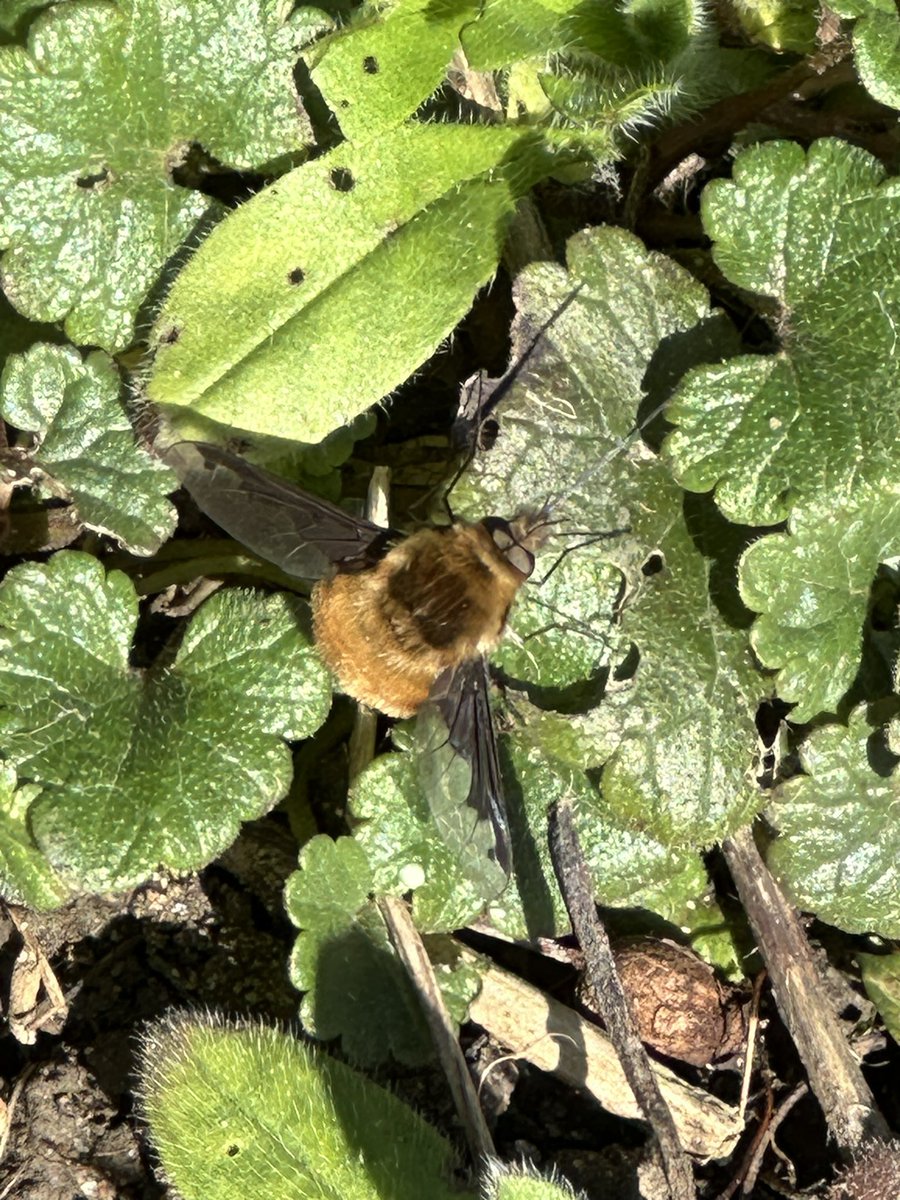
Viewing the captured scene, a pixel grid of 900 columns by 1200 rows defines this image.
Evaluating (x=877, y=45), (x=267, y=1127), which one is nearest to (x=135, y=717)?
(x=267, y=1127)

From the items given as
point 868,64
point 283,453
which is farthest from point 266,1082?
point 868,64

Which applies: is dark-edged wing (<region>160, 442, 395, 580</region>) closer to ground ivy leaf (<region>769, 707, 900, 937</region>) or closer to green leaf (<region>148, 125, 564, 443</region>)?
green leaf (<region>148, 125, 564, 443</region>)

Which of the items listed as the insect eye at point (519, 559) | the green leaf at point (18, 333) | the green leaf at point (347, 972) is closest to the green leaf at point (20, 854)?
the green leaf at point (347, 972)

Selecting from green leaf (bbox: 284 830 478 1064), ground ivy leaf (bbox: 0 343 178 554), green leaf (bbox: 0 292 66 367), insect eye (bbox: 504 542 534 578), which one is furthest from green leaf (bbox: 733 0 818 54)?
green leaf (bbox: 284 830 478 1064)

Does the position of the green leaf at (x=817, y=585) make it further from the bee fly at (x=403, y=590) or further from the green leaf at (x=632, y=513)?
the bee fly at (x=403, y=590)

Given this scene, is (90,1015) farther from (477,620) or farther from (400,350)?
(400,350)
